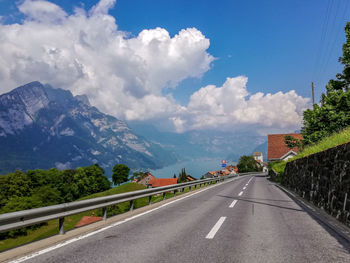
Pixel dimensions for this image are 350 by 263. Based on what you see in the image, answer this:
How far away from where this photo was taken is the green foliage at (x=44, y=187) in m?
45.2

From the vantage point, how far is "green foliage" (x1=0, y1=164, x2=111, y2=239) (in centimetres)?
4524

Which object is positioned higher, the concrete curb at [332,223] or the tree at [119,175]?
the concrete curb at [332,223]

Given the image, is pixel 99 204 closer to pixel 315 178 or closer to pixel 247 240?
pixel 247 240

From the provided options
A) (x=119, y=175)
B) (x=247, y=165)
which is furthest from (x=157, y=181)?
(x=247, y=165)

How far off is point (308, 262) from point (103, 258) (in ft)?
10.9

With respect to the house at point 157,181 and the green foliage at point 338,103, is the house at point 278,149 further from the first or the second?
the house at point 157,181

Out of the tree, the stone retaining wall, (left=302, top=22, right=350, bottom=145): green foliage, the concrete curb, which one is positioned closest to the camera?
the concrete curb

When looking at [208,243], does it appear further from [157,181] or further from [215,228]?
[157,181]

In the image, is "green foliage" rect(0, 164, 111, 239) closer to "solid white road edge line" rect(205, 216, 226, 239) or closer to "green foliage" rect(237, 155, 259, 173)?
"solid white road edge line" rect(205, 216, 226, 239)

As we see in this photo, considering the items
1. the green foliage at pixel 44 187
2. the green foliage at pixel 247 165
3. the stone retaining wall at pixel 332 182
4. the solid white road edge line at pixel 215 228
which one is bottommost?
the green foliage at pixel 44 187

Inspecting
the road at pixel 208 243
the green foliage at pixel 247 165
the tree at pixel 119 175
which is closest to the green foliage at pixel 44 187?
the tree at pixel 119 175

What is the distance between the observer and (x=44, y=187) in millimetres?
61781

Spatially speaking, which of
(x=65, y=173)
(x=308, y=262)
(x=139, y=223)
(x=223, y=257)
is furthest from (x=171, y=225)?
(x=65, y=173)

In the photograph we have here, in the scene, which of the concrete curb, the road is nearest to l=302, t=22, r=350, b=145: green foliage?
the concrete curb
